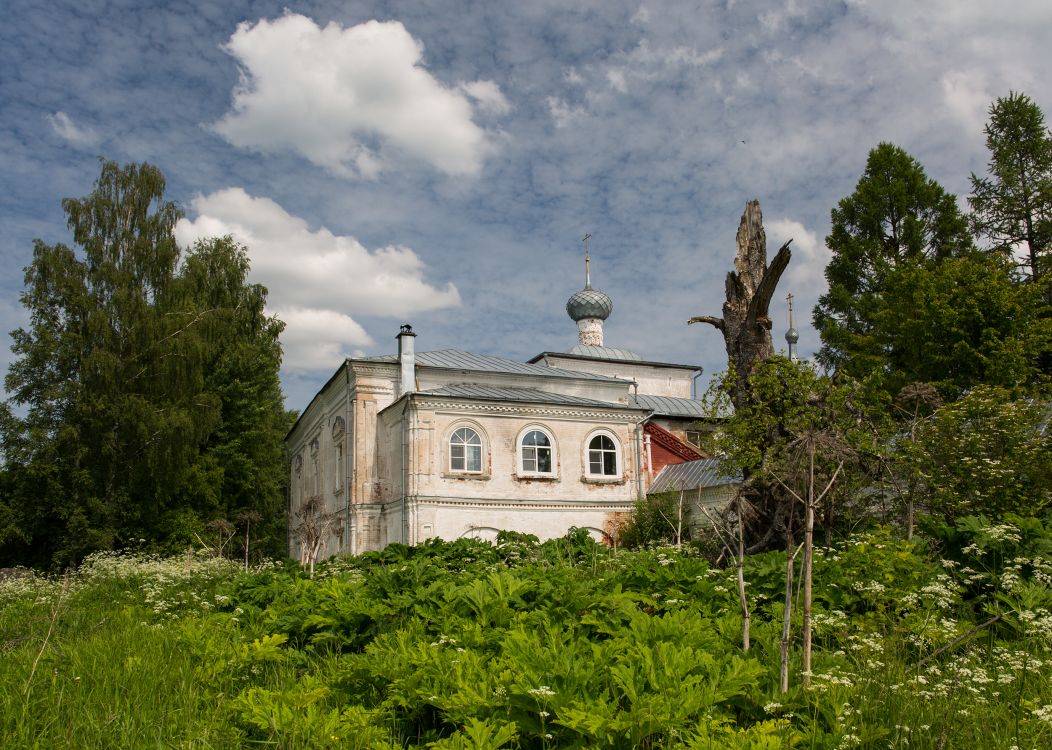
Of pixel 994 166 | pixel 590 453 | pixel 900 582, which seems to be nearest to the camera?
pixel 900 582

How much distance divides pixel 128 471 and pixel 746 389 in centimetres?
1914

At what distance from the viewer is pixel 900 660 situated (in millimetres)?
4098

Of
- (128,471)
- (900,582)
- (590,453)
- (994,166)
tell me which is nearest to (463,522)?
(590,453)

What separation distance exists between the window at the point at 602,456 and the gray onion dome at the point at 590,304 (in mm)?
18855

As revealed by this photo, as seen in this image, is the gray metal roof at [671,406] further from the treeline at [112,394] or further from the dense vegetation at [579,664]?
the dense vegetation at [579,664]


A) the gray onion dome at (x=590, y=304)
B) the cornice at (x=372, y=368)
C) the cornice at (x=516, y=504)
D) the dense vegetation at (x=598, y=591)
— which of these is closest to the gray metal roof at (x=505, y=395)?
the cornice at (x=372, y=368)

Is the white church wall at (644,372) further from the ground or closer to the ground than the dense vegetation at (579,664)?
further from the ground

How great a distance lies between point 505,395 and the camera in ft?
70.2

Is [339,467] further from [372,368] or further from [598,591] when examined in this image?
[598,591]

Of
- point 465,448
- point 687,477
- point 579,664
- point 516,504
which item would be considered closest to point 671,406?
point 687,477

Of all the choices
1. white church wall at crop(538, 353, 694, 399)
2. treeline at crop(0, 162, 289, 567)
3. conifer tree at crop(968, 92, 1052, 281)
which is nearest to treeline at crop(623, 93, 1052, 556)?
conifer tree at crop(968, 92, 1052, 281)

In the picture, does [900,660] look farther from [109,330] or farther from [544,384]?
[109,330]

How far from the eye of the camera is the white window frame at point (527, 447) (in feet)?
68.4

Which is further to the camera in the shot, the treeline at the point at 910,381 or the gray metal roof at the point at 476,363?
the gray metal roof at the point at 476,363
